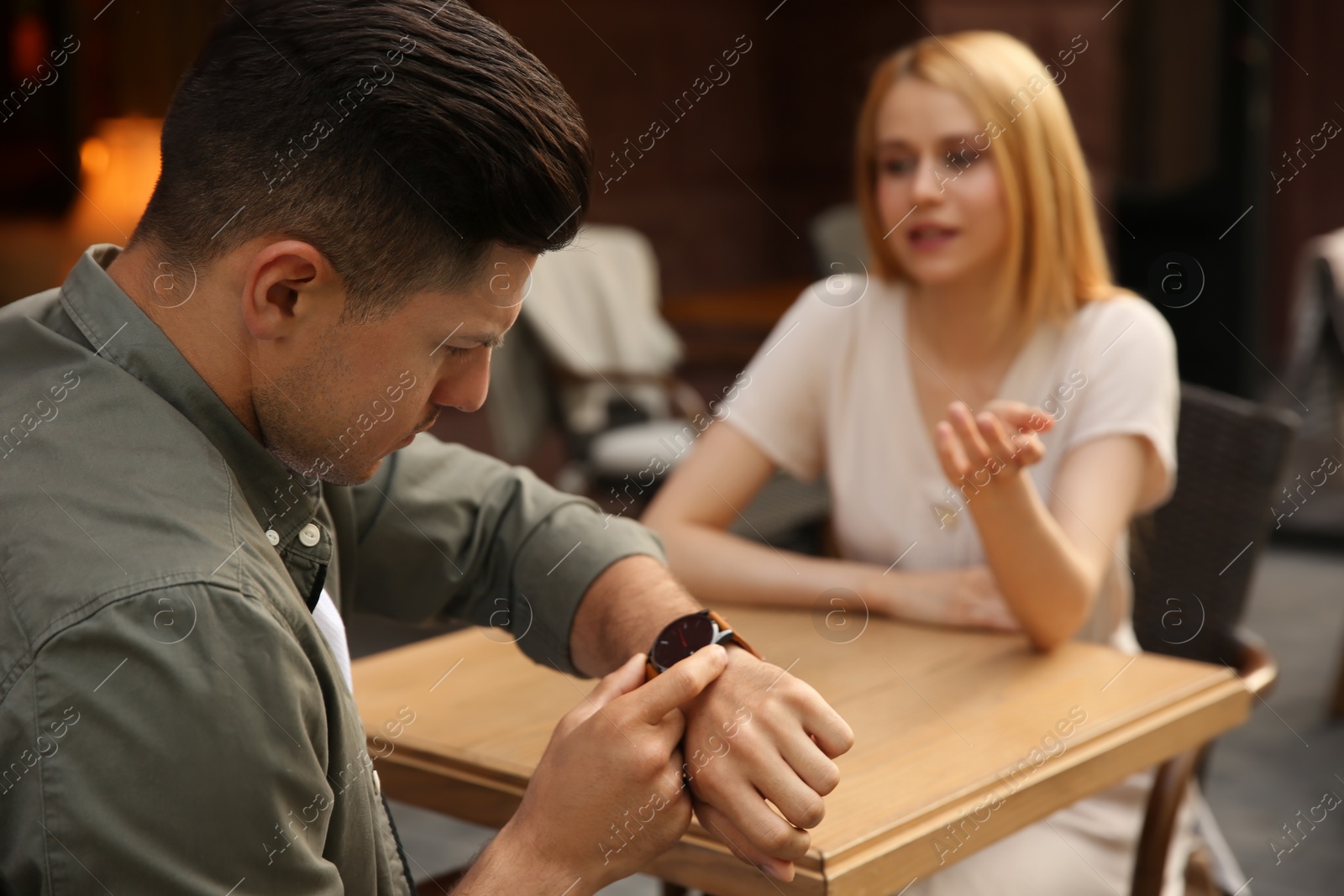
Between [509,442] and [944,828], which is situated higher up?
[944,828]

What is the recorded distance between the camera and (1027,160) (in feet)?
6.62

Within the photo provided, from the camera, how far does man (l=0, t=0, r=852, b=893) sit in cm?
77

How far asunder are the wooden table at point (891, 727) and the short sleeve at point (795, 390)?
425 millimetres

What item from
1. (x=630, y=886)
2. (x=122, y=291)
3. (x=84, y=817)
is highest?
(x=122, y=291)

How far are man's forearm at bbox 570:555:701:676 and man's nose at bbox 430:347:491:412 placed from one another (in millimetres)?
336

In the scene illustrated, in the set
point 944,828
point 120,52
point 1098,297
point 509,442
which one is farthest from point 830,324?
point 120,52

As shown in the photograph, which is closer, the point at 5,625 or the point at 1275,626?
the point at 5,625

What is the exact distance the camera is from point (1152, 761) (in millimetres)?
1458

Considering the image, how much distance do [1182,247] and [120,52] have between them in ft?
16.4

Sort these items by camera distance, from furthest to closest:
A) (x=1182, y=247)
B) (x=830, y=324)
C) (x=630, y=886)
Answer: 1. (x=1182, y=247)
2. (x=630, y=886)
3. (x=830, y=324)

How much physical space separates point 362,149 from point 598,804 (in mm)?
493

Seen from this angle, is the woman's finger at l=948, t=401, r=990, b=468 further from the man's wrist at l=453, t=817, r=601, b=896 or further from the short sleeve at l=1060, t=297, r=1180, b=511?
the man's wrist at l=453, t=817, r=601, b=896

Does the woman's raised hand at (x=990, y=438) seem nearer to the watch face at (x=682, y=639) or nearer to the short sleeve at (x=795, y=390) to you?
the watch face at (x=682, y=639)

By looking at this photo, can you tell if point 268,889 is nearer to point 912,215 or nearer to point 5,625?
point 5,625
